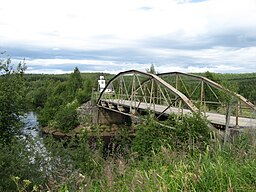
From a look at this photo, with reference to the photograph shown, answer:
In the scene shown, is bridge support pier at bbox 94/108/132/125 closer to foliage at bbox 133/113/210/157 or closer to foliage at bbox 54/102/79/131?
foliage at bbox 54/102/79/131

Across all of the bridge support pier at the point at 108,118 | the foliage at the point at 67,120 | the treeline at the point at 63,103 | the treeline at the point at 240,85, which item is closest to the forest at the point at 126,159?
the treeline at the point at 240,85

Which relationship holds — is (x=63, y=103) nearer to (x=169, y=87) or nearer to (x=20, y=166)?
(x=169, y=87)

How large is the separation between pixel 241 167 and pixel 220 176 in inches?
17.0

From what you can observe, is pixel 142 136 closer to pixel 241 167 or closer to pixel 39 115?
pixel 241 167

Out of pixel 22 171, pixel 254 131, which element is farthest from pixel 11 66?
pixel 254 131

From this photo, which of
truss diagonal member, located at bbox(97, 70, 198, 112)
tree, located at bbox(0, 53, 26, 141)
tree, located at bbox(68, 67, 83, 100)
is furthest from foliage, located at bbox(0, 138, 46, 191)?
tree, located at bbox(68, 67, 83, 100)

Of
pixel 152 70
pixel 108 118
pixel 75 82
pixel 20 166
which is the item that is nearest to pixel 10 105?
pixel 20 166

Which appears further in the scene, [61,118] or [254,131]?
[61,118]

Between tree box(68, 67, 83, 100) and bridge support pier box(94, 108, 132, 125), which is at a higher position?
tree box(68, 67, 83, 100)

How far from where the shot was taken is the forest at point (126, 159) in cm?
414

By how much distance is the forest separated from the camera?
4.14 meters

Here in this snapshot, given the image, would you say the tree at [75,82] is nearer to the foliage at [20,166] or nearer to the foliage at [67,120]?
the foliage at [67,120]

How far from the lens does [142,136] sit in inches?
558

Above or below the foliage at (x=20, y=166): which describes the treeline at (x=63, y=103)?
below
